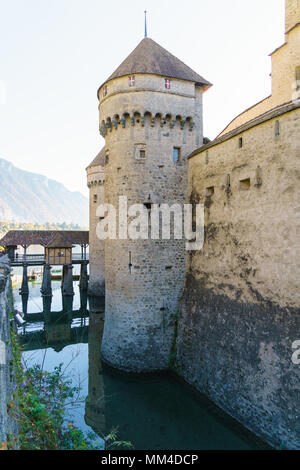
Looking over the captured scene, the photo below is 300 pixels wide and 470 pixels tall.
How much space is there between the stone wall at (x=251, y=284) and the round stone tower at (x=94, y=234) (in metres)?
15.4

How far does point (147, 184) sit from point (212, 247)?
3569 mm

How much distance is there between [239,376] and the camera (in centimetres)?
915

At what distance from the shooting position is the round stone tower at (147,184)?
12.3m

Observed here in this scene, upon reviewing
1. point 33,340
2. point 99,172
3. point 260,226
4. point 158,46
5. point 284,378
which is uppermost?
point 158,46

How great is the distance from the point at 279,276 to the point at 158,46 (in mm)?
11290

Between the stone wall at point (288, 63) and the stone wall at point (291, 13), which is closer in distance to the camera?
the stone wall at point (288, 63)

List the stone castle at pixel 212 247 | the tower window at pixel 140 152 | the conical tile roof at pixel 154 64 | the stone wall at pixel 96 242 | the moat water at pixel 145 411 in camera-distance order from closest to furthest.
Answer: the stone castle at pixel 212 247, the moat water at pixel 145 411, the conical tile roof at pixel 154 64, the tower window at pixel 140 152, the stone wall at pixel 96 242

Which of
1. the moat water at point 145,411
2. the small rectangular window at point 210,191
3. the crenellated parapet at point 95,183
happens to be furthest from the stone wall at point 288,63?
the crenellated parapet at point 95,183

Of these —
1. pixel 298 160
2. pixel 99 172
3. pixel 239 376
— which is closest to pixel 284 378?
pixel 239 376

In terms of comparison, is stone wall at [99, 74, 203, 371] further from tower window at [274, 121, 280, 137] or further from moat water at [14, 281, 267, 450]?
tower window at [274, 121, 280, 137]

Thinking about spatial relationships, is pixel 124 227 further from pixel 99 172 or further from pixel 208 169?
pixel 99 172

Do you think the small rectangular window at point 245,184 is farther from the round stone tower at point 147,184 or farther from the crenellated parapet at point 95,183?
the crenellated parapet at point 95,183
